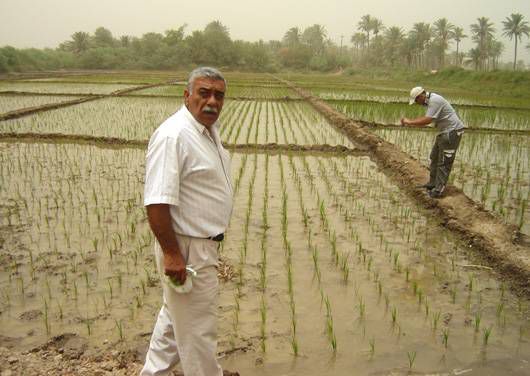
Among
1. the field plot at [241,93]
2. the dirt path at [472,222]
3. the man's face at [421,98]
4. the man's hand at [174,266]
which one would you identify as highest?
the field plot at [241,93]

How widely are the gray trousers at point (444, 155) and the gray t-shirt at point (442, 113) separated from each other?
0.23 ft

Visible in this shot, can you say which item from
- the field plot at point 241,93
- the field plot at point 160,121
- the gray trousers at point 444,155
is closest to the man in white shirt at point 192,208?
the gray trousers at point 444,155

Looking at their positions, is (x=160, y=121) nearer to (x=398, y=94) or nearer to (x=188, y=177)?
(x=188, y=177)

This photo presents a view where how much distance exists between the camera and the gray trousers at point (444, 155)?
5266 mm

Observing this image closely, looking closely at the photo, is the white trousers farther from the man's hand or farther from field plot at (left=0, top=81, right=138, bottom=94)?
field plot at (left=0, top=81, right=138, bottom=94)

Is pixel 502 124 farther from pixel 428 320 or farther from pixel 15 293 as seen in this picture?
pixel 15 293

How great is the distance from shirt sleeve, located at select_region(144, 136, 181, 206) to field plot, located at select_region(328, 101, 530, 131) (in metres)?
10.2

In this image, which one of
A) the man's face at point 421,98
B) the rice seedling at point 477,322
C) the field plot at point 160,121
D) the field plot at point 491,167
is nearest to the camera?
the rice seedling at point 477,322

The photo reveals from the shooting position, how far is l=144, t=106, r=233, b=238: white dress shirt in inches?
67.6

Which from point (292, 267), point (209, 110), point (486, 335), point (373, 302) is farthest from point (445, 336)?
point (209, 110)

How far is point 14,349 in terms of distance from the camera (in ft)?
8.36

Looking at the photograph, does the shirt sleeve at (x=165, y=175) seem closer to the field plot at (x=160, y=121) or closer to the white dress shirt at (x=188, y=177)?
the white dress shirt at (x=188, y=177)

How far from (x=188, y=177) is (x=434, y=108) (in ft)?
13.5

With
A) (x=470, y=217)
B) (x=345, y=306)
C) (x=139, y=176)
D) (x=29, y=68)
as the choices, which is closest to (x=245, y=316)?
(x=345, y=306)
